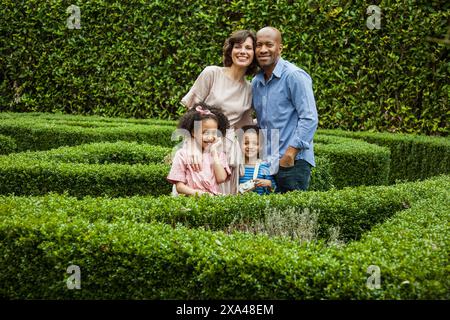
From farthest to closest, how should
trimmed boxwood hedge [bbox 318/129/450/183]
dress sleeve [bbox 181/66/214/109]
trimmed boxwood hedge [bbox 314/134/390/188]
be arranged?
trimmed boxwood hedge [bbox 318/129/450/183]
trimmed boxwood hedge [bbox 314/134/390/188]
dress sleeve [bbox 181/66/214/109]

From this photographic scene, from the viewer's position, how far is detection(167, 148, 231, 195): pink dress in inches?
210

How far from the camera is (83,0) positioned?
45.5 feet

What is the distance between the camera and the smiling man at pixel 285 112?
5.28 meters

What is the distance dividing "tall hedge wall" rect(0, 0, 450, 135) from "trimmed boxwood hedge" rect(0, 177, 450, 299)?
7292 mm

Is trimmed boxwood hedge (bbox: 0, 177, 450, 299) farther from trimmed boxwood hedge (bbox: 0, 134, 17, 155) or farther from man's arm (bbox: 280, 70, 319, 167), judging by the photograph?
trimmed boxwood hedge (bbox: 0, 134, 17, 155)

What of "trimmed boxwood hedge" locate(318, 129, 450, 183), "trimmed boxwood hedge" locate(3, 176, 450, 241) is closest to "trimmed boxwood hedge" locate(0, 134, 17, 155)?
"trimmed boxwood hedge" locate(3, 176, 450, 241)

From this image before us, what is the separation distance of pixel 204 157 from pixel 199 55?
750 cm

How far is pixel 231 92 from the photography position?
5625 millimetres

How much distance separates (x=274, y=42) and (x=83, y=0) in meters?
9.52

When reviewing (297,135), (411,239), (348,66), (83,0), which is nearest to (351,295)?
(411,239)

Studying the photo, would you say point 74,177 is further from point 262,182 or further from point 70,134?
point 70,134
